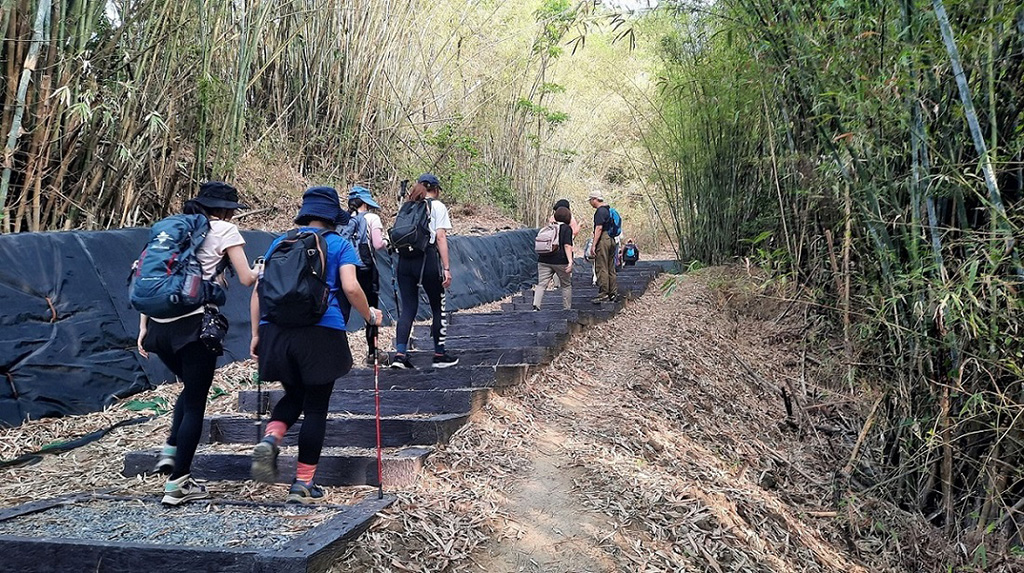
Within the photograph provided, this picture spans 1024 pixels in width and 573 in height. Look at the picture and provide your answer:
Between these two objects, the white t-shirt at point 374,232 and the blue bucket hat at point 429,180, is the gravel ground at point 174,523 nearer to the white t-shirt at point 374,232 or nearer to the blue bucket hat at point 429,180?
the white t-shirt at point 374,232

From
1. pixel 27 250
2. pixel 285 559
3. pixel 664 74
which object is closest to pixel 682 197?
pixel 664 74

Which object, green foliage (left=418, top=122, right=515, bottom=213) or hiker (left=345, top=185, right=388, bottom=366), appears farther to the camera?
green foliage (left=418, top=122, right=515, bottom=213)

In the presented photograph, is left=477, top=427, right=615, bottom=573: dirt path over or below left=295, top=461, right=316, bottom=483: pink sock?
below

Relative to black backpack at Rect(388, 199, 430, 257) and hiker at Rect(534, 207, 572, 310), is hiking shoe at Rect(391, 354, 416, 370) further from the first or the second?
hiker at Rect(534, 207, 572, 310)

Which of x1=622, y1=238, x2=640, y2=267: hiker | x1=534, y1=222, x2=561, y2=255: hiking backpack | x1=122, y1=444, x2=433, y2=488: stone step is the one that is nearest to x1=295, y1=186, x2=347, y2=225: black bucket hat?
x1=122, y1=444, x2=433, y2=488: stone step

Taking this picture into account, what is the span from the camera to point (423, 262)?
17.3ft

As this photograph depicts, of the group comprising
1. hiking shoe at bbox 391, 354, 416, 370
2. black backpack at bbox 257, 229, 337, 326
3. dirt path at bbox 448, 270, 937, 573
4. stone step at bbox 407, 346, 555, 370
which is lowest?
dirt path at bbox 448, 270, 937, 573

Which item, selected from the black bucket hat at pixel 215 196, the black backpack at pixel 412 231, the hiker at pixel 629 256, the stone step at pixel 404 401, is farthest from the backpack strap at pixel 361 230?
the hiker at pixel 629 256

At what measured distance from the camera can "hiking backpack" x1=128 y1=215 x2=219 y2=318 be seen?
3191 millimetres

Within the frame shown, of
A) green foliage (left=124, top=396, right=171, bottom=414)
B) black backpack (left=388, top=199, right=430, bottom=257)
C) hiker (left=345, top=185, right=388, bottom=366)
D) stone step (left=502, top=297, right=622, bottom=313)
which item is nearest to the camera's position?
green foliage (left=124, top=396, right=171, bottom=414)

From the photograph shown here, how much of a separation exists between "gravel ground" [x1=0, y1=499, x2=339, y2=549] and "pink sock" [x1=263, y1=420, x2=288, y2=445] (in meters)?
0.26

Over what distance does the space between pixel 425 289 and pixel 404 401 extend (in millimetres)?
1036

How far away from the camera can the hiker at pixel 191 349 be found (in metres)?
3.26

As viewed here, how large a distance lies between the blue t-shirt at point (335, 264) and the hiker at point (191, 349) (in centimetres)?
25
